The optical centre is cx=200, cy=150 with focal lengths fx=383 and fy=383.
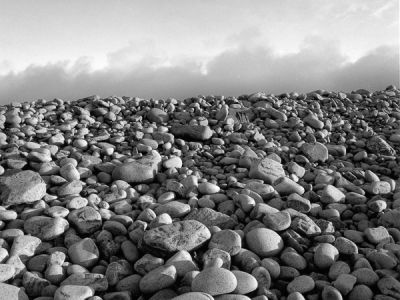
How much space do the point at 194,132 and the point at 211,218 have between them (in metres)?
2.74

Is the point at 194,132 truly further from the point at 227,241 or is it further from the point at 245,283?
the point at 245,283

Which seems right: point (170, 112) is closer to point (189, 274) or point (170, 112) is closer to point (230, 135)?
point (230, 135)

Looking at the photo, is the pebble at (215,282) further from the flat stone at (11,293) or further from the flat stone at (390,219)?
the flat stone at (390,219)

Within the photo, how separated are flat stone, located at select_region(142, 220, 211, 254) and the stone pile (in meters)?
0.01

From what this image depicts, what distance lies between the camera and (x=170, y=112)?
750 centimetres

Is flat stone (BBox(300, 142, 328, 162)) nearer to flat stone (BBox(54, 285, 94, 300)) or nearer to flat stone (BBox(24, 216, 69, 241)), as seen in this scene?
flat stone (BBox(24, 216, 69, 241))

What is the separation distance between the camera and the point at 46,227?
363 cm

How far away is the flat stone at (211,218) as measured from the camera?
3.78m

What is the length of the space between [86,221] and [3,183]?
1.32 m

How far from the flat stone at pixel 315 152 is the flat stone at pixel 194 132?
1558 mm

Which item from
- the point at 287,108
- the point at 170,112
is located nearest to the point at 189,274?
the point at 170,112

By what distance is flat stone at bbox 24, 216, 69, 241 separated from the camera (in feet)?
11.8

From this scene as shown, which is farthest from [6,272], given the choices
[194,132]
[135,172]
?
[194,132]

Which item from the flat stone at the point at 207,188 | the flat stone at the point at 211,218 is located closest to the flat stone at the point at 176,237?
the flat stone at the point at 211,218
